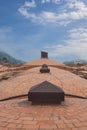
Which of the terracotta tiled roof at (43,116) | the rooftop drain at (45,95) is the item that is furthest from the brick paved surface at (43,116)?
the rooftop drain at (45,95)

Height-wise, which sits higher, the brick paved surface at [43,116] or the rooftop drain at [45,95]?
the rooftop drain at [45,95]

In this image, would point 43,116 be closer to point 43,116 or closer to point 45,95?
point 43,116

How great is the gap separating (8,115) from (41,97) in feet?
3.28

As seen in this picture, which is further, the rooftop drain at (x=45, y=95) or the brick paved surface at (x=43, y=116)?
the rooftop drain at (x=45, y=95)

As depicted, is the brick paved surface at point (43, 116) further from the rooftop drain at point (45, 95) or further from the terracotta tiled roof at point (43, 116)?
the rooftop drain at point (45, 95)

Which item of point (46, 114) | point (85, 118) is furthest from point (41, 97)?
point (85, 118)

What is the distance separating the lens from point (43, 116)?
14.5 ft

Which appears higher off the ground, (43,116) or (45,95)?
(45,95)

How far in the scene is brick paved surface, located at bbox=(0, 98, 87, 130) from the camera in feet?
12.9

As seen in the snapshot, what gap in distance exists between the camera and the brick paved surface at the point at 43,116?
12.9 ft

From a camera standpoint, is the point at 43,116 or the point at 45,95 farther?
the point at 45,95

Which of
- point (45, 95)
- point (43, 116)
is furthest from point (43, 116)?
point (45, 95)

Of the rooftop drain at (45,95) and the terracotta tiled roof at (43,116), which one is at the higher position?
the rooftop drain at (45,95)

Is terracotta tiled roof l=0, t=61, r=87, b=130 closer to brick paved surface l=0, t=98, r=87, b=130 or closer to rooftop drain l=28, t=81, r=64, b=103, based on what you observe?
brick paved surface l=0, t=98, r=87, b=130
